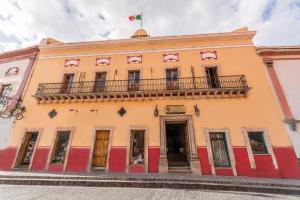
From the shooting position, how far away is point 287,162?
8172 mm

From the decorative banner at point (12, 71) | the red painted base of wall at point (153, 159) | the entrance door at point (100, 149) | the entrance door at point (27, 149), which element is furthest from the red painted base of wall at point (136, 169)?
the decorative banner at point (12, 71)

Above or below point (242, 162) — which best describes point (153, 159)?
above

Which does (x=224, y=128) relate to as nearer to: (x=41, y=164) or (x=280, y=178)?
(x=280, y=178)

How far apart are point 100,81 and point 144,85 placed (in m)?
3.27

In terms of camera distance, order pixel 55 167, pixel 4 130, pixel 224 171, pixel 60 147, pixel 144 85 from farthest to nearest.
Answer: pixel 144 85 → pixel 4 130 → pixel 60 147 → pixel 55 167 → pixel 224 171

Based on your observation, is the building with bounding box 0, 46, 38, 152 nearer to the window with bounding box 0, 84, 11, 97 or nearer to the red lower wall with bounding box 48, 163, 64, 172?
the window with bounding box 0, 84, 11, 97

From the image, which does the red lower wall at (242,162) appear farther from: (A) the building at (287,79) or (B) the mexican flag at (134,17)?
(B) the mexican flag at (134,17)

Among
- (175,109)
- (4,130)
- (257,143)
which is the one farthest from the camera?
(4,130)

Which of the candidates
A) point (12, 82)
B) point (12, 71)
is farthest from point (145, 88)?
point (12, 71)

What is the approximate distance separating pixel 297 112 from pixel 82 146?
42.5 feet

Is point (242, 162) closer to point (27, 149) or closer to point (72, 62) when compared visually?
point (27, 149)

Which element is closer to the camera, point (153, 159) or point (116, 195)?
point (116, 195)

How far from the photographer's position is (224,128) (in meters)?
9.12

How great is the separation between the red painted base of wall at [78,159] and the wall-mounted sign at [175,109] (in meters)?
5.50
